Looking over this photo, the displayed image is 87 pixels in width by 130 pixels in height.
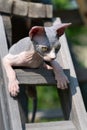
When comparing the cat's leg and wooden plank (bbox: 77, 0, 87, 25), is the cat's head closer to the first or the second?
the cat's leg

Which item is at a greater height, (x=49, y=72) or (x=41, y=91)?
(x=49, y=72)

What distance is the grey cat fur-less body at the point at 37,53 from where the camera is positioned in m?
2.34

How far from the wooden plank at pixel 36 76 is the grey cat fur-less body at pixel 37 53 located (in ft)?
0.10

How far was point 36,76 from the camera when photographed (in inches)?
98.8

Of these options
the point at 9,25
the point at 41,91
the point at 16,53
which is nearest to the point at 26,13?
the point at 9,25

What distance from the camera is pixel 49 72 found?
257cm

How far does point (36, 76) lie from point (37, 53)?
0.16 metres

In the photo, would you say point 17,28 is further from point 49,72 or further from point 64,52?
point 49,72

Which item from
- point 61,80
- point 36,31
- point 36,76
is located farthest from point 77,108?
point 36,31

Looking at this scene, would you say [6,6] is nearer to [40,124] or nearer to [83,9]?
[40,124]

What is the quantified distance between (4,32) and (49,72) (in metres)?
0.43

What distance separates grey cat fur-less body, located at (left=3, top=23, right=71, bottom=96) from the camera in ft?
7.67

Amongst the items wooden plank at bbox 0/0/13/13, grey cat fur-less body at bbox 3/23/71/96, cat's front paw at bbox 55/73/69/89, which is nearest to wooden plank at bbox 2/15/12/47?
wooden plank at bbox 0/0/13/13

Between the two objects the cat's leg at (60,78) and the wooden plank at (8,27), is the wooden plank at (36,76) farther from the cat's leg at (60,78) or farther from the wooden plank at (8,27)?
the wooden plank at (8,27)
